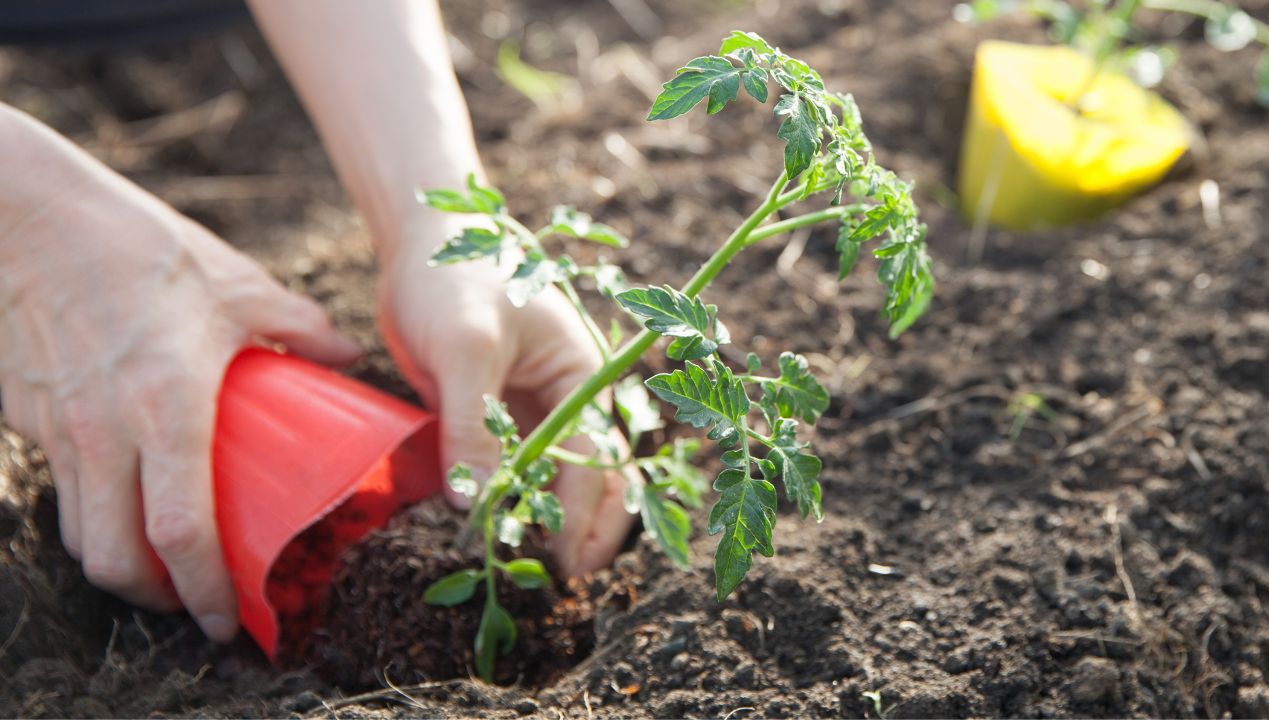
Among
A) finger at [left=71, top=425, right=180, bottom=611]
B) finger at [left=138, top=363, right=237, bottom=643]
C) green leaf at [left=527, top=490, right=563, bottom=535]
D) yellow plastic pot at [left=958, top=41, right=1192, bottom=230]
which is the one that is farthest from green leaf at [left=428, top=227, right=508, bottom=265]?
yellow plastic pot at [left=958, top=41, right=1192, bottom=230]

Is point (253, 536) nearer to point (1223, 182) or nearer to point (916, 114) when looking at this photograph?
point (916, 114)

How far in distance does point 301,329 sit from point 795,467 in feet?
2.63

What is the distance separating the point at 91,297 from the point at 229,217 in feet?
3.36

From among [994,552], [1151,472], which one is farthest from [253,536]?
[1151,472]

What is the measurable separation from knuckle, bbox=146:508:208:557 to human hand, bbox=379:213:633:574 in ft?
1.01

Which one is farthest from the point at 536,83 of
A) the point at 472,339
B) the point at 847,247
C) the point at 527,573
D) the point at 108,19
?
the point at 847,247

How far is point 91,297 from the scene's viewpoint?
1354 millimetres

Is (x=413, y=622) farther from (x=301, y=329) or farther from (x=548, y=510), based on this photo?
(x=301, y=329)

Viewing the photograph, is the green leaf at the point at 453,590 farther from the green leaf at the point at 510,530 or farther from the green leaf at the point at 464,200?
the green leaf at the point at 464,200

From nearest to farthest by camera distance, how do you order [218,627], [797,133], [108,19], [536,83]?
[797,133] → [218,627] → [108,19] → [536,83]

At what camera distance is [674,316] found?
1.01 m

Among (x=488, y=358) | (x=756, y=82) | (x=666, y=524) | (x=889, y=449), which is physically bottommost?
(x=889, y=449)

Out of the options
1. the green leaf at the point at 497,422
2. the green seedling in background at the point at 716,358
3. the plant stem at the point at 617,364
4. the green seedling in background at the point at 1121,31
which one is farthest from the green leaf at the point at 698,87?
the green seedling in background at the point at 1121,31

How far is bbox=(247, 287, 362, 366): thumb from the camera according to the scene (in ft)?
4.87
